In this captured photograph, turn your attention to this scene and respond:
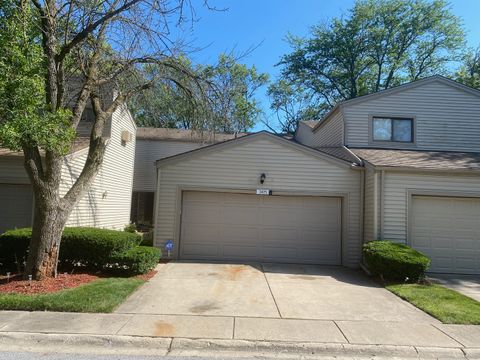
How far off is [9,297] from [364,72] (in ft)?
109

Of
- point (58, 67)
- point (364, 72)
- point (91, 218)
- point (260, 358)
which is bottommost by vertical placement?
point (260, 358)

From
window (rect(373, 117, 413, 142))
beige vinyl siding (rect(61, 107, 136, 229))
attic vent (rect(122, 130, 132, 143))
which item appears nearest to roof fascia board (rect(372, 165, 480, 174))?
window (rect(373, 117, 413, 142))

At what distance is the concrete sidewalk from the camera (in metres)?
5.90

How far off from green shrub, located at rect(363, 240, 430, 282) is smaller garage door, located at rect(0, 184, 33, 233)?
1020 centimetres

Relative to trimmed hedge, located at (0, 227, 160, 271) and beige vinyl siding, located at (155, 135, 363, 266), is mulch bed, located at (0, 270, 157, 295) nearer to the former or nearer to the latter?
trimmed hedge, located at (0, 227, 160, 271)

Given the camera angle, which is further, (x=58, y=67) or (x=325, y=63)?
(x=325, y=63)

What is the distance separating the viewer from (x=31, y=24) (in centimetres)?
825

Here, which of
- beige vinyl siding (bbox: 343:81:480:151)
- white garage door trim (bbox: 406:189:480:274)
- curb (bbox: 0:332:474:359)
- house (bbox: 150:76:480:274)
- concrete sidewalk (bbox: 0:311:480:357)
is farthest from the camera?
beige vinyl siding (bbox: 343:81:480:151)

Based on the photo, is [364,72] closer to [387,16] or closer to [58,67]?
[387,16]

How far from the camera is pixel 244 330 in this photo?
6320 mm

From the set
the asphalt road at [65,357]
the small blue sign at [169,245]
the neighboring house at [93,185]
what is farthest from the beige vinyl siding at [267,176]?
the asphalt road at [65,357]

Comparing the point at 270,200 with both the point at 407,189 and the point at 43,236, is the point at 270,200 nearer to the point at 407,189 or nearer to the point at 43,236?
the point at 407,189

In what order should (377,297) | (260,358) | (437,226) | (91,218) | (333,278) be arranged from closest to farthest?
(260,358) → (377,297) → (333,278) → (437,226) → (91,218)

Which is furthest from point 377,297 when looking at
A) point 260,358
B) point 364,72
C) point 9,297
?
point 364,72
